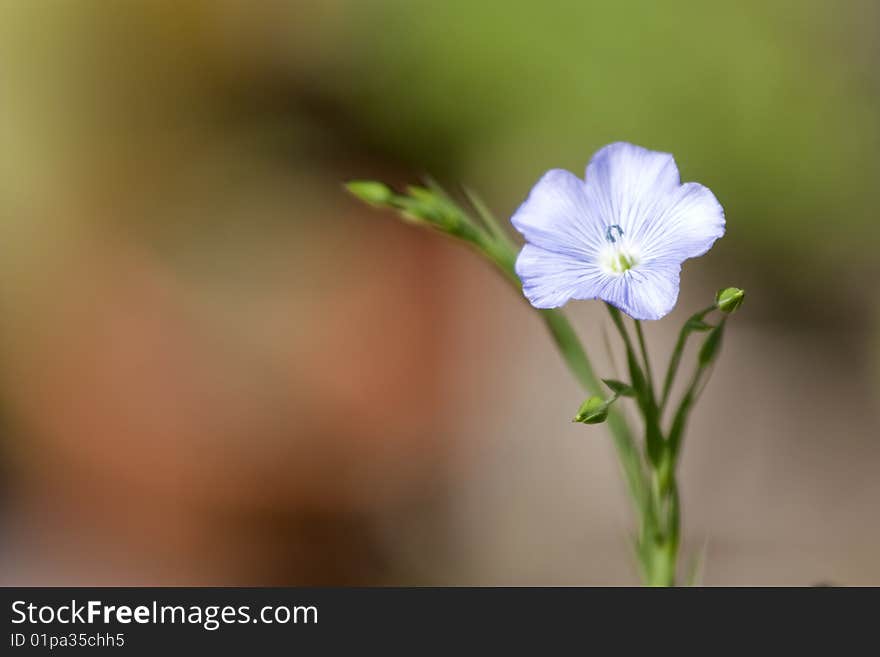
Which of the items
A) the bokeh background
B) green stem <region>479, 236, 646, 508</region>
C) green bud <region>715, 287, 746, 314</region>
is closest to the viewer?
green bud <region>715, 287, 746, 314</region>

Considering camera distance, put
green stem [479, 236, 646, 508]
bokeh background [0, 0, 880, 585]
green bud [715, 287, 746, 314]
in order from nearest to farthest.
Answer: green bud [715, 287, 746, 314] → green stem [479, 236, 646, 508] → bokeh background [0, 0, 880, 585]

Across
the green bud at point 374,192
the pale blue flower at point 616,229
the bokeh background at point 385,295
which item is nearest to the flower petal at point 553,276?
the pale blue flower at point 616,229

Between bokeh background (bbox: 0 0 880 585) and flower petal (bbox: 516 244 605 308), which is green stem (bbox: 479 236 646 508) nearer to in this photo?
flower petal (bbox: 516 244 605 308)

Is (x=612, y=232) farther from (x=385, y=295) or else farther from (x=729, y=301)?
(x=385, y=295)

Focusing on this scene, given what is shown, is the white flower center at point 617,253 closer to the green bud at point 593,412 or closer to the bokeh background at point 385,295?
the green bud at point 593,412

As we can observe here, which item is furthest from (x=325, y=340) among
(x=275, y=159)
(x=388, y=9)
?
(x=388, y=9)

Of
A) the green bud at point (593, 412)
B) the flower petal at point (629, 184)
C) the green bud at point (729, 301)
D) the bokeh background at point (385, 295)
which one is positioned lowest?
the green bud at point (593, 412)

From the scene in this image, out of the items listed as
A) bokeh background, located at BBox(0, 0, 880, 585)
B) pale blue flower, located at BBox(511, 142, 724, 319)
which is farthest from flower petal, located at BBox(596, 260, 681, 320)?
bokeh background, located at BBox(0, 0, 880, 585)
